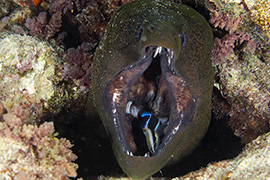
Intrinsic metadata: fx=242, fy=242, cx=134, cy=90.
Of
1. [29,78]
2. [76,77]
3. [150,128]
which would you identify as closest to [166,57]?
[150,128]

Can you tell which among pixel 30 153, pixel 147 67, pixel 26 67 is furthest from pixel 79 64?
pixel 30 153

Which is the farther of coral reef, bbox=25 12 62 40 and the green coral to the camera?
coral reef, bbox=25 12 62 40

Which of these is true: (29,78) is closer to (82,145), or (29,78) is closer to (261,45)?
(82,145)

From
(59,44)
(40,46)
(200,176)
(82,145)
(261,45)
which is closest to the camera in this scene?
(200,176)

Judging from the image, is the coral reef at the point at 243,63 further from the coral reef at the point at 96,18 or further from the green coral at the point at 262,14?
the coral reef at the point at 96,18

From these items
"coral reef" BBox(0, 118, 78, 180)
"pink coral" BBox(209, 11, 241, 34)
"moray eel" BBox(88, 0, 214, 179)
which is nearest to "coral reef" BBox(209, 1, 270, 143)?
"pink coral" BBox(209, 11, 241, 34)

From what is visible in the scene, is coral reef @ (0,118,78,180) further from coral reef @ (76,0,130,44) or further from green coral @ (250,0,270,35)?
green coral @ (250,0,270,35)
